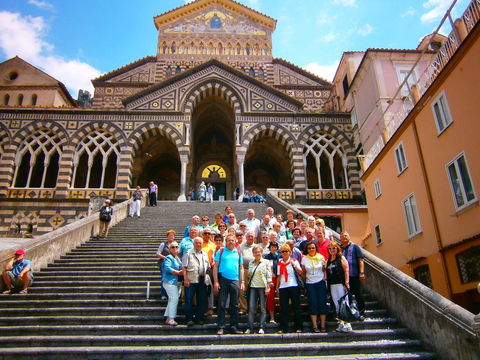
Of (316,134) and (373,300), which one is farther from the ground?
(316,134)

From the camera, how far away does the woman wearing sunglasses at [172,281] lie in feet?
22.7

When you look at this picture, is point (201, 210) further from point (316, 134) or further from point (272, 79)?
point (272, 79)

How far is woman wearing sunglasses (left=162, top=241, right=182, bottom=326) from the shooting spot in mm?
6906

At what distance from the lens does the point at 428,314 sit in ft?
19.6

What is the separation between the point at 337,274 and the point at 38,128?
24.5 m

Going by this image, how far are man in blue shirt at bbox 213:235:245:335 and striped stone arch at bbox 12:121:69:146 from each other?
70.0 feet

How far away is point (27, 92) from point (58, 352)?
28437 millimetres

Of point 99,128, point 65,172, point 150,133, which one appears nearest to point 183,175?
point 150,133

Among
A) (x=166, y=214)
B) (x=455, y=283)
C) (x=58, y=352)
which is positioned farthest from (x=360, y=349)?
A: (x=166, y=214)

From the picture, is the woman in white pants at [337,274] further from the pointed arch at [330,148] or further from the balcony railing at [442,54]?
the pointed arch at [330,148]

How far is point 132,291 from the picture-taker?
28.1 ft

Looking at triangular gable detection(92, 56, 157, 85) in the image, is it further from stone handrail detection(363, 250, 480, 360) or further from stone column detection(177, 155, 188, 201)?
stone handrail detection(363, 250, 480, 360)

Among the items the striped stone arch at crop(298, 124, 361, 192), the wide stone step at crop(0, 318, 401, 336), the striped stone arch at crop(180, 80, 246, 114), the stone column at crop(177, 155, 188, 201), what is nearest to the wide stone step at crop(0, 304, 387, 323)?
the wide stone step at crop(0, 318, 401, 336)

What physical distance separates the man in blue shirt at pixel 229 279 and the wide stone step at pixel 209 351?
0.53 meters
